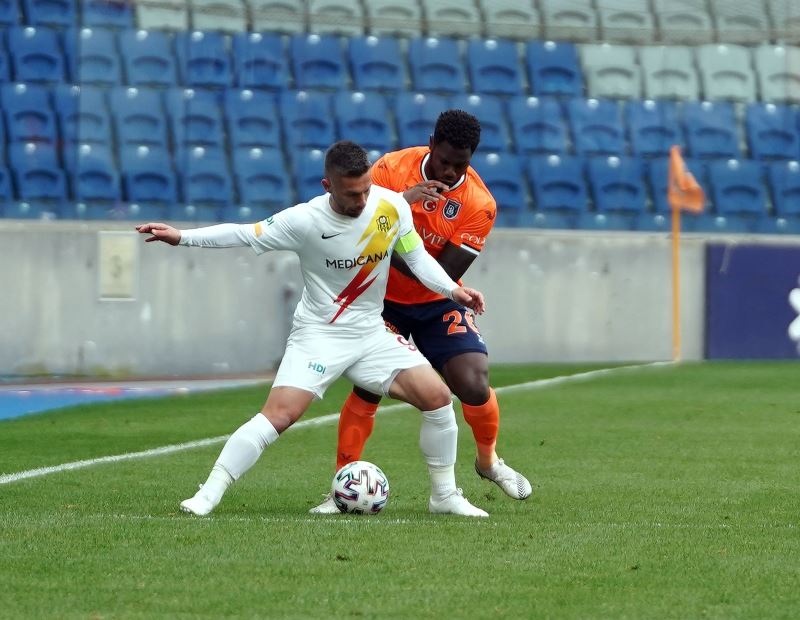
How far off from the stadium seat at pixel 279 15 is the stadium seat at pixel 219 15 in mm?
151

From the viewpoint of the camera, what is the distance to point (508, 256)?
18.2m

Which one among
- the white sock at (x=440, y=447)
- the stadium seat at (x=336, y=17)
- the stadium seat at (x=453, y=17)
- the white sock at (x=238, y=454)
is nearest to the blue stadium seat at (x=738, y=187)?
the stadium seat at (x=453, y=17)

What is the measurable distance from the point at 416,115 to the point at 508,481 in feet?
39.6

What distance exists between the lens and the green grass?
4.94m

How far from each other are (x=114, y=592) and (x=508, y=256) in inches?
529

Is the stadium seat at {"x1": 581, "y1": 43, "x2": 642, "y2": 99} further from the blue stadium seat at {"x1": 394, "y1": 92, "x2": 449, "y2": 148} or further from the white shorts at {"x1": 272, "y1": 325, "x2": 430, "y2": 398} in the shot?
the white shorts at {"x1": 272, "y1": 325, "x2": 430, "y2": 398}

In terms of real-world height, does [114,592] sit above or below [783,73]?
below

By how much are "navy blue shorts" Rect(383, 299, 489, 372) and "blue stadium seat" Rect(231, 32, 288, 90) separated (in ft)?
36.8

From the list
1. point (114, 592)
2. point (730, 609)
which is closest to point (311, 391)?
point (114, 592)

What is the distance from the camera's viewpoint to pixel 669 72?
829 inches

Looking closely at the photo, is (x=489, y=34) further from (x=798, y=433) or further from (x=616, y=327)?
(x=798, y=433)

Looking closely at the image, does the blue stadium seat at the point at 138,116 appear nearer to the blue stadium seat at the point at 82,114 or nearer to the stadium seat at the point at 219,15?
the blue stadium seat at the point at 82,114

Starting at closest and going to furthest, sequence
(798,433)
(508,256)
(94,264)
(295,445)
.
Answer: (295,445), (798,433), (94,264), (508,256)

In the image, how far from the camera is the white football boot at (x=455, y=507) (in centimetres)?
703
